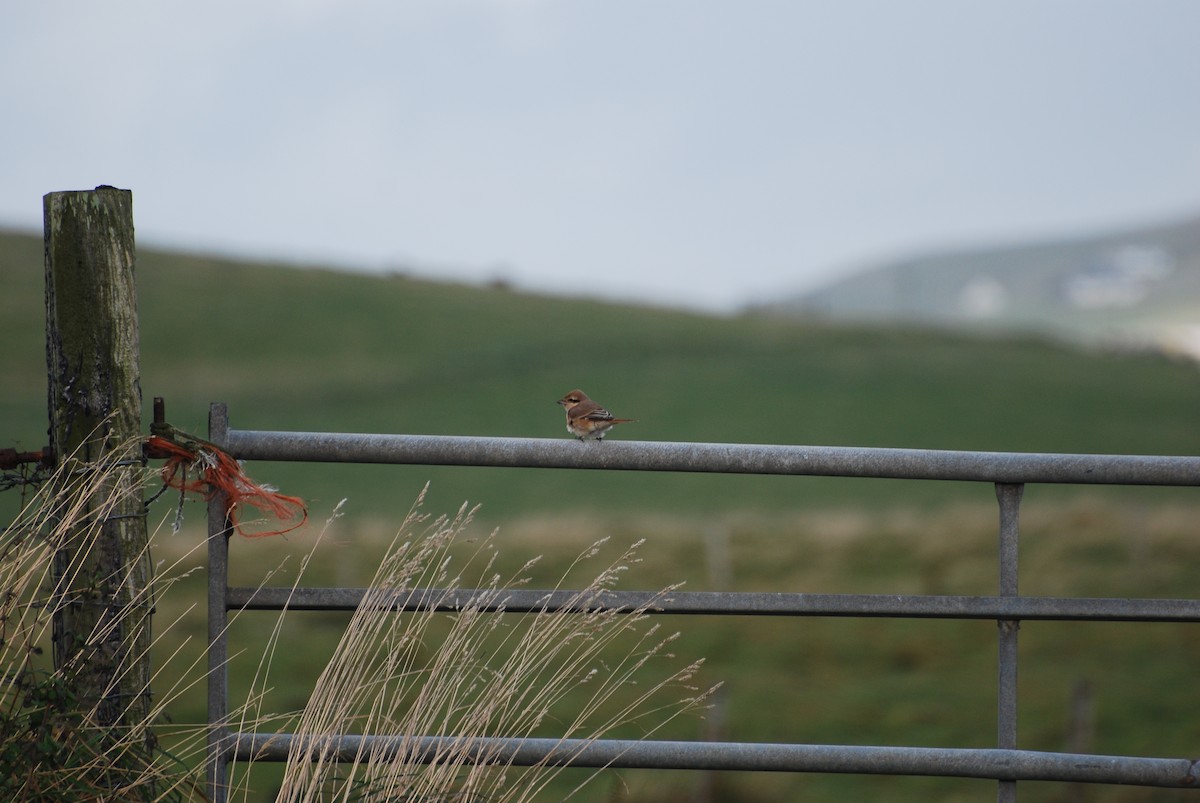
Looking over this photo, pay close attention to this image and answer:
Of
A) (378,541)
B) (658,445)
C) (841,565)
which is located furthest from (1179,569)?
(658,445)

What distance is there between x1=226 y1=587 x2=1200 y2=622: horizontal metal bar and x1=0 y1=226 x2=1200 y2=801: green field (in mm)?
782

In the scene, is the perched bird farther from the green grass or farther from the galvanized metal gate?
the green grass

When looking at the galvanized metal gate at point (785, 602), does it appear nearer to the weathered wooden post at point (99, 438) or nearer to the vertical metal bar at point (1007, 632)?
the vertical metal bar at point (1007, 632)

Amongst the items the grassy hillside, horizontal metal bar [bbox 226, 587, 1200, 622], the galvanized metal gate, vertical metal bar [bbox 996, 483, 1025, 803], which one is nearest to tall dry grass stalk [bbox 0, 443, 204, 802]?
the galvanized metal gate

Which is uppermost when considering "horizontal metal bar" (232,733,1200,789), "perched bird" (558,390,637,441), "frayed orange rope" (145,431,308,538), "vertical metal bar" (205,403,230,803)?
"perched bird" (558,390,637,441)

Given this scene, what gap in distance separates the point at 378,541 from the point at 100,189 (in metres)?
23.5

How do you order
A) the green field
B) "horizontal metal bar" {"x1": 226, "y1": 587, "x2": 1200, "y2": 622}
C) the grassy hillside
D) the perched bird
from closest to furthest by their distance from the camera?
"horizontal metal bar" {"x1": 226, "y1": 587, "x2": 1200, "y2": 622} → the perched bird → the green field → the grassy hillside

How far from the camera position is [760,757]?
329 cm

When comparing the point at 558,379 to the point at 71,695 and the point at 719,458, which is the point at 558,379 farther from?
the point at 71,695

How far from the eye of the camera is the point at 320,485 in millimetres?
40844

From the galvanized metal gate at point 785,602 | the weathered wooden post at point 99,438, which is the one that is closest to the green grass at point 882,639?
the weathered wooden post at point 99,438

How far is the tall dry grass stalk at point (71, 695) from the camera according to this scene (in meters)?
3.15

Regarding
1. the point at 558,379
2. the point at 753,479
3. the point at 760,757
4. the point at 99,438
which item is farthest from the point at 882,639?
the point at 558,379

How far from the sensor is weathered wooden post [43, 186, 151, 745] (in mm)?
3377
